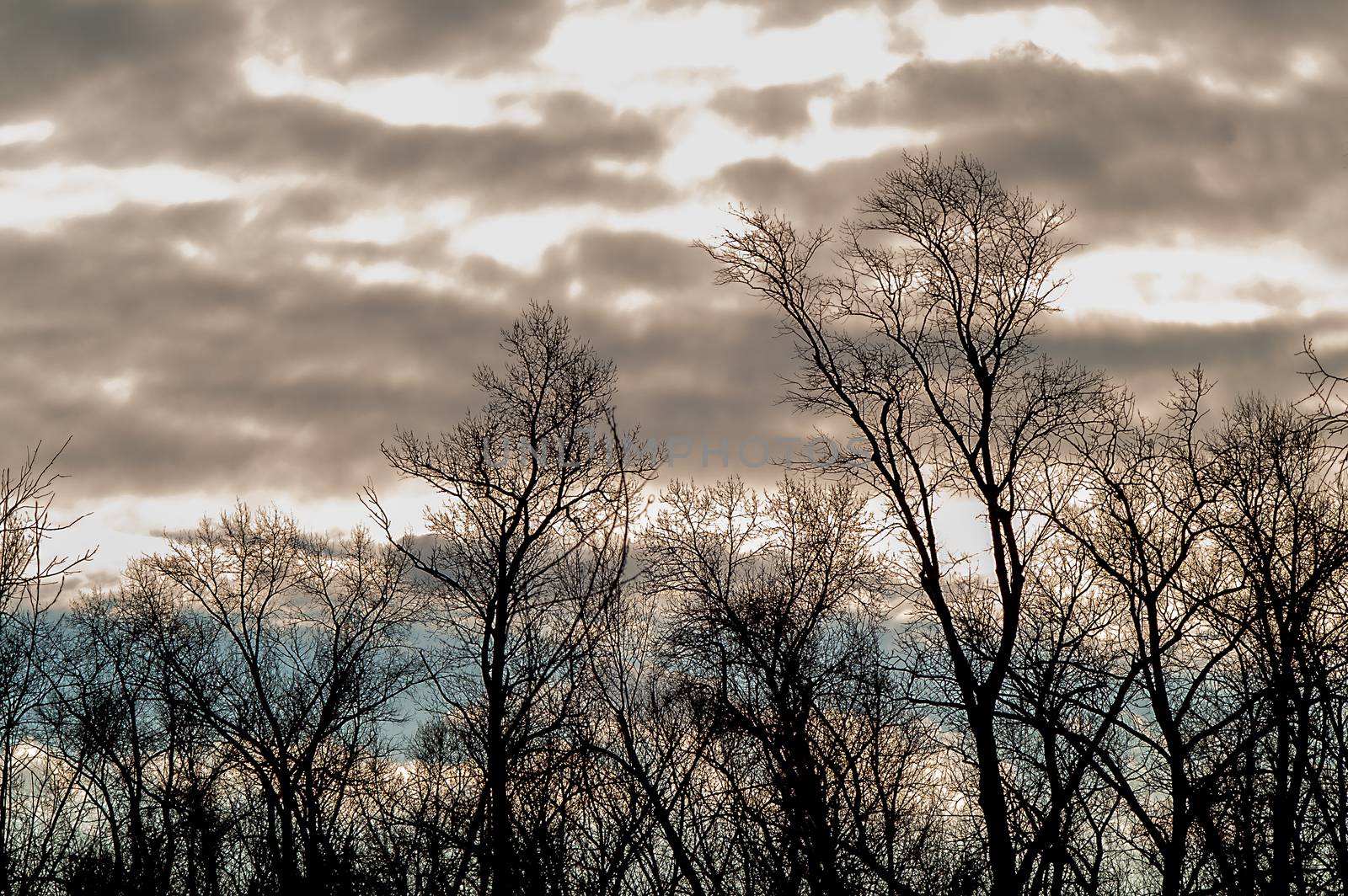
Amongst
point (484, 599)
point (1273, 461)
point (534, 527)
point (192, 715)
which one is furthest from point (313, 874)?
point (1273, 461)

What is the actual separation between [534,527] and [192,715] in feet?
42.7

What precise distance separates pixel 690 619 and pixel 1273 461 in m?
12.2

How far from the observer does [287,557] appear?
1362 inches

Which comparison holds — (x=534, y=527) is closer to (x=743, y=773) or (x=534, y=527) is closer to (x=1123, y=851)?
(x=743, y=773)

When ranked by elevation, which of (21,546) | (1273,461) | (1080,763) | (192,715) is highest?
(1273,461)

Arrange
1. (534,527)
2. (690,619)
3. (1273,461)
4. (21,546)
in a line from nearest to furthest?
1. (21,546)
2. (1273,461)
3. (534,527)
4. (690,619)

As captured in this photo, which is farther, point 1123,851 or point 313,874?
point 1123,851

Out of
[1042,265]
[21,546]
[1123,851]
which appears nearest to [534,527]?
[1042,265]

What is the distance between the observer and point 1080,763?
19203mm

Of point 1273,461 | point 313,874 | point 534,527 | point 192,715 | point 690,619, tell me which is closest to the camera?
point 313,874

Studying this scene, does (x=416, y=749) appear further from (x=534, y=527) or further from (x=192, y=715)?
(x=534, y=527)

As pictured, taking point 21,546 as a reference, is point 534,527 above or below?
above

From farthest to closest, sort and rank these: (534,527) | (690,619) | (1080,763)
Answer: (690,619), (534,527), (1080,763)

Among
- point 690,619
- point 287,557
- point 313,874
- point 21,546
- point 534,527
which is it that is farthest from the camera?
point 287,557
